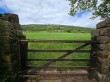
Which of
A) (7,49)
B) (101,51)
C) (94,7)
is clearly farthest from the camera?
(94,7)

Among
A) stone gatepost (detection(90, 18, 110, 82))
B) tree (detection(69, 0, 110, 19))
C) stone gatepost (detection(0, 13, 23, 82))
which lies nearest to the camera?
stone gatepost (detection(0, 13, 23, 82))

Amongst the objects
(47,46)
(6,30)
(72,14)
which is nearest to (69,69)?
(6,30)

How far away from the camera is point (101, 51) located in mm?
7492

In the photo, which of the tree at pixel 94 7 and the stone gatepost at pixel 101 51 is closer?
the stone gatepost at pixel 101 51

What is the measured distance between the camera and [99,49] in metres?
7.78

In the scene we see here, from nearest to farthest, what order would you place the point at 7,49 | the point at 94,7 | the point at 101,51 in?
the point at 7,49
the point at 101,51
the point at 94,7

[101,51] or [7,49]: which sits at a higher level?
[7,49]

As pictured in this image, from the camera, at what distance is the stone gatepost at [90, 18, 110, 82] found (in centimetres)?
716

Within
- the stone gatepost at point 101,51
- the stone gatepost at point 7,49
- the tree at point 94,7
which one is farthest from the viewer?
the tree at point 94,7

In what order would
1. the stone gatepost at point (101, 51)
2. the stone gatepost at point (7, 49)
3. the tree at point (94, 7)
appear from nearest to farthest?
1. the stone gatepost at point (7, 49)
2. the stone gatepost at point (101, 51)
3. the tree at point (94, 7)

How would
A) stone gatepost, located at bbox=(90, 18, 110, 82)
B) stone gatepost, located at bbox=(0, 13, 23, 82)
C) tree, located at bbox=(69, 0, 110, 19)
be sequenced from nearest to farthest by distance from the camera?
stone gatepost, located at bbox=(0, 13, 23, 82), stone gatepost, located at bbox=(90, 18, 110, 82), tree, located at bbox=(69, 0, 110, 19)

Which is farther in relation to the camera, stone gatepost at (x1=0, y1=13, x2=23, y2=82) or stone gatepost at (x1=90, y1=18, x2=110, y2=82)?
stone gatepost at (x1=90, y1=18, x2=110, y2=82)

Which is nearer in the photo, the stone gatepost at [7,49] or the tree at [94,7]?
the stone gatepost at [7,49]

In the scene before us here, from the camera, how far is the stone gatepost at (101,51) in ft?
23.5
